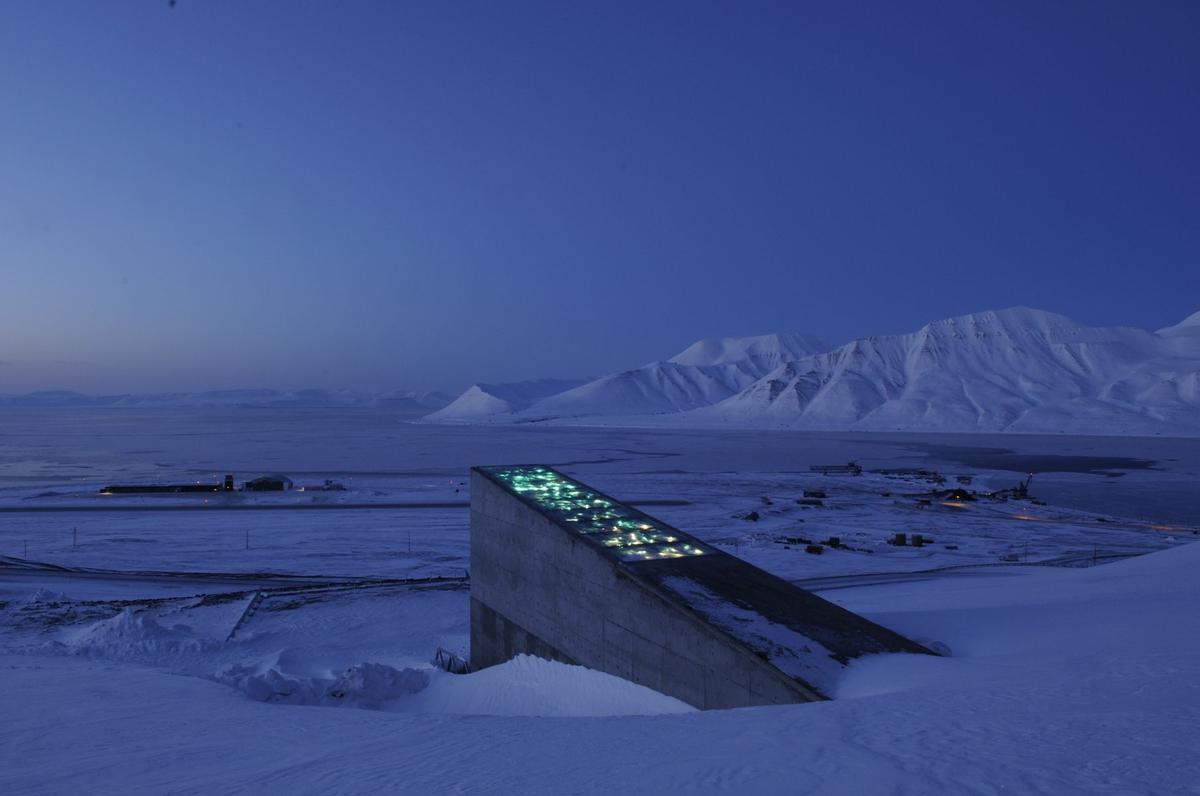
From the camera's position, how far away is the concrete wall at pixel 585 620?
10.1 meters

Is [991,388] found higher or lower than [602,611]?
higher

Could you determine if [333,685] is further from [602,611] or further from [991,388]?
[991,388]

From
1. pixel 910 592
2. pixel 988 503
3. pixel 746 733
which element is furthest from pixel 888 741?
pixel 988 503

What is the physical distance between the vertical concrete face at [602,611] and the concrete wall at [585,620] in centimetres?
2

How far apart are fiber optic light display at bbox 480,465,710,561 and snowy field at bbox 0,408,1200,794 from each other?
7.42ft

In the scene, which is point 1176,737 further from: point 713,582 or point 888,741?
point 713,582

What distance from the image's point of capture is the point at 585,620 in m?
12.9

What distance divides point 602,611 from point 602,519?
2565 millimetres

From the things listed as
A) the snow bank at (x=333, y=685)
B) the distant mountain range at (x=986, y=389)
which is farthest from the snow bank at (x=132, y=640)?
the distant mountain range at (x=986, y=389)

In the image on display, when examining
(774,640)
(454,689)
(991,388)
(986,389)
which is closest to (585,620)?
(454,689)

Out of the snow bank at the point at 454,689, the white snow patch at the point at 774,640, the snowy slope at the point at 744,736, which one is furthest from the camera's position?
the snow bank at the point at 454,689

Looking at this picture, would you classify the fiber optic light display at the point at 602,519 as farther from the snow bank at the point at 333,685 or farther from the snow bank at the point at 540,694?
the snow bank at the point at 333,685

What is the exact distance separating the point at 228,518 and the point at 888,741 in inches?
1369

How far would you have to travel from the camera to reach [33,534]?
30.1 metres
